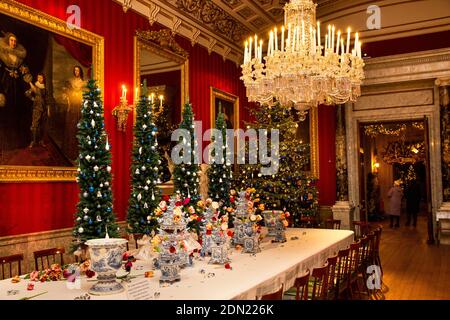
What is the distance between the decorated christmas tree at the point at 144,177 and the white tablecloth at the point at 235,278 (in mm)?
2001

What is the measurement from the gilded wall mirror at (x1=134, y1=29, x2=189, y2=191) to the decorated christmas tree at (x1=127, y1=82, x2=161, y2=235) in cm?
154

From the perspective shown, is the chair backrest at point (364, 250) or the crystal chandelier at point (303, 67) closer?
the chair backrest at point (364, 250)

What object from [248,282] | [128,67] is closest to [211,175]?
[128,67]

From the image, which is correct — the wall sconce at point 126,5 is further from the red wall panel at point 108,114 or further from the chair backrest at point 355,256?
the chair backrest at point 355,256

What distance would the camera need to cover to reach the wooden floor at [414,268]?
5.80m

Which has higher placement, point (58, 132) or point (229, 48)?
point (229, 48)

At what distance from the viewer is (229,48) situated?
34.2ft

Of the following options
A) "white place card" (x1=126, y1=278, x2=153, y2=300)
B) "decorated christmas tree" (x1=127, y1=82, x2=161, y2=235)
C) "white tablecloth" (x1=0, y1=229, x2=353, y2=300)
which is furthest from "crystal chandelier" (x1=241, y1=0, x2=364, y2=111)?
"white place card" (x1=126, y1=278, x2=153, y2=300)

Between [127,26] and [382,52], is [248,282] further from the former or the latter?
[382,52]

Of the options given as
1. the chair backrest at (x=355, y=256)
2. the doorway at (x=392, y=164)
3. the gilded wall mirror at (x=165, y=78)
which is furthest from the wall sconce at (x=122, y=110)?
the doorway at (x=392, y=164)

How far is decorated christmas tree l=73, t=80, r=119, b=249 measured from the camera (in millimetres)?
5168

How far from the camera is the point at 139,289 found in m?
3.13

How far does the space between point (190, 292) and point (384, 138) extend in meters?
17.1

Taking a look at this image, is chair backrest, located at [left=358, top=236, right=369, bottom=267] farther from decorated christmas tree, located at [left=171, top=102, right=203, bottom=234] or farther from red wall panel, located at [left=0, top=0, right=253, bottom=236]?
red wall panel, located at [left=0, top=0, right=253, bottom=236]
